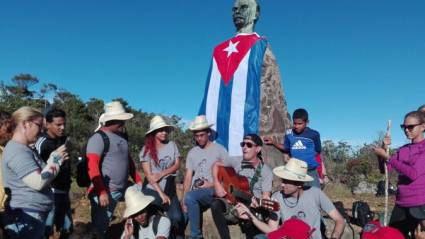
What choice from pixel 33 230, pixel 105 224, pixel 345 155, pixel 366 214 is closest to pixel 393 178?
pixel 345 155

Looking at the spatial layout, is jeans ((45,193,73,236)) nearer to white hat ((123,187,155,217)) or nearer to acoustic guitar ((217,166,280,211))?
white hat ((123,187,155,217))

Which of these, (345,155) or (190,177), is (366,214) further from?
(345,155)

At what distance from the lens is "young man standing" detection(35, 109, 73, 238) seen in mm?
4348

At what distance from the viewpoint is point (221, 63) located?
332 inches

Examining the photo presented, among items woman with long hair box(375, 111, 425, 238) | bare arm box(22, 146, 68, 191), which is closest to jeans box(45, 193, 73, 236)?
bare arm box(22, 146, 68, 191)

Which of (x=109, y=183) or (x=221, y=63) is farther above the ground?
(x=221, y=63)

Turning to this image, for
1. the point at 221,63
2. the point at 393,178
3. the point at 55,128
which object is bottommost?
the point at 393,178

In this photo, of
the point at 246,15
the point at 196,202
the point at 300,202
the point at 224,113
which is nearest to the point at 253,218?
the point at 300,202

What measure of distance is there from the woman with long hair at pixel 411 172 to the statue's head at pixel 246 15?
4.56m

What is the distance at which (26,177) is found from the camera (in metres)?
3.40

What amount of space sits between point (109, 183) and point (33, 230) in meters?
1.12

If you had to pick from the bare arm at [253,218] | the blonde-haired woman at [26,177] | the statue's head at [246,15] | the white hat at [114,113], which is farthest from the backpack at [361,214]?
the statue's head at [246,15]

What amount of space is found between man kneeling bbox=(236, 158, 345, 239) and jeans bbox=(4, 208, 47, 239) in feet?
5.18

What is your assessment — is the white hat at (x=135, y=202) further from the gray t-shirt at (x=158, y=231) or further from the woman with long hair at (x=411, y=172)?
the woman with long hair at (x=411, y=172)
